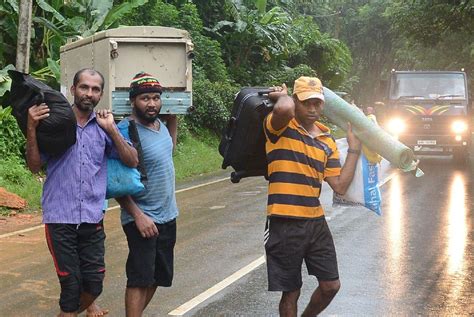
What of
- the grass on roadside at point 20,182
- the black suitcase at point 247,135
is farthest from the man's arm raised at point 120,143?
the grass on roadside at point 20,182

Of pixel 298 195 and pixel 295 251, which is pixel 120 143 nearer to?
pixel 298 195

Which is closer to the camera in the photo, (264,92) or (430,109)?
(264,92)

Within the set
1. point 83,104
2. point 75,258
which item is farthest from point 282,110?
point 75,258

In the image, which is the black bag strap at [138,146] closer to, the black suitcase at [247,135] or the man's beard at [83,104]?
the man's beard at [83,104]

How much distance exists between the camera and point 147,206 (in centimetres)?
454

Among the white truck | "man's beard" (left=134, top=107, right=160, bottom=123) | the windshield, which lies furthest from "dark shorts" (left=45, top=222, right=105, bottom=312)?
the windshield

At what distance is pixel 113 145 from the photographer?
14.6ft

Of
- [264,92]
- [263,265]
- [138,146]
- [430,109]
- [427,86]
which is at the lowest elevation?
[263,265]

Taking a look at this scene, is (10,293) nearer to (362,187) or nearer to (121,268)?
(121,268)

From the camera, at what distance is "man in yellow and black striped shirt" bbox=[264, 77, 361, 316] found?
448 cm

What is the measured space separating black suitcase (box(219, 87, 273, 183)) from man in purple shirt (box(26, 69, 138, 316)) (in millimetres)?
628

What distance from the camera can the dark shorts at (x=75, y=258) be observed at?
4305 millimetres

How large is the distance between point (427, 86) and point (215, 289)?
44.7ft

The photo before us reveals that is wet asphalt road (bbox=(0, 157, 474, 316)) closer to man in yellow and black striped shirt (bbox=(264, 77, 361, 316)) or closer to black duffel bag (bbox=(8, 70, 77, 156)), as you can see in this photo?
man in yellow and black striped shirt (bbox=(264, 77, 361, 316))
